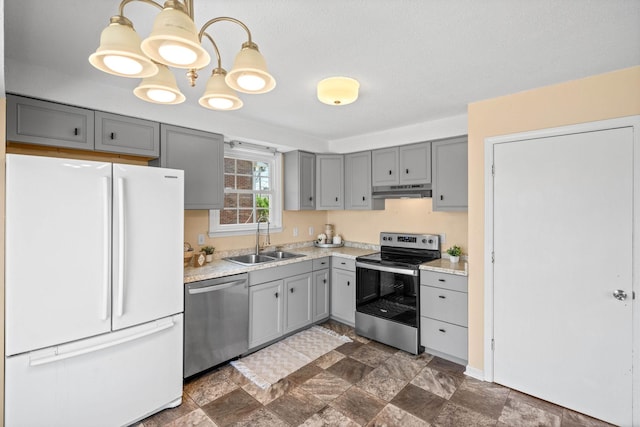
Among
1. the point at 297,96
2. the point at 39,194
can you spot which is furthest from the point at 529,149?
the point at 39,194

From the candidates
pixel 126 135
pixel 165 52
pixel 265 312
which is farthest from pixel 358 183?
pixel 165 52

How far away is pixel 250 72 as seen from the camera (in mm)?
1259

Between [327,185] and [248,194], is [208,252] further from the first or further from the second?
[327,185]

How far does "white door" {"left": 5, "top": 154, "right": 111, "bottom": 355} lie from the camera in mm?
1673

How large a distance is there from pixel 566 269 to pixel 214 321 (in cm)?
284

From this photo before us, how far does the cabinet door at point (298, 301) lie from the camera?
3387 millimetres

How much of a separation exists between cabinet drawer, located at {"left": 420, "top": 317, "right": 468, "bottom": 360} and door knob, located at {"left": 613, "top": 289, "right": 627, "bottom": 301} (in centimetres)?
111

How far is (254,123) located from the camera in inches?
133

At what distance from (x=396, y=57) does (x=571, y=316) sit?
7.32 ft

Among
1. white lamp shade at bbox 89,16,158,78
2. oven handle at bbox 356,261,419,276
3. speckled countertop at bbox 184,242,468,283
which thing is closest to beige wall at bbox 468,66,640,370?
speckled countertop at bbox 184,242,468,283

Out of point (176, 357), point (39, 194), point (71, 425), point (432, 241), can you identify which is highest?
point (39, 194)

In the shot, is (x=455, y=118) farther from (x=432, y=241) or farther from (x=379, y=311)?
(x=379, y=311)

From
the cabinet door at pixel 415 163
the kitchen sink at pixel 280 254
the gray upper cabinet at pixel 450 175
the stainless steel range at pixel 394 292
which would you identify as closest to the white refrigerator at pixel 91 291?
the kitchen sink at pixel 280 254

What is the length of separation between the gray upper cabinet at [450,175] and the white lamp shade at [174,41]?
2.71 metres
